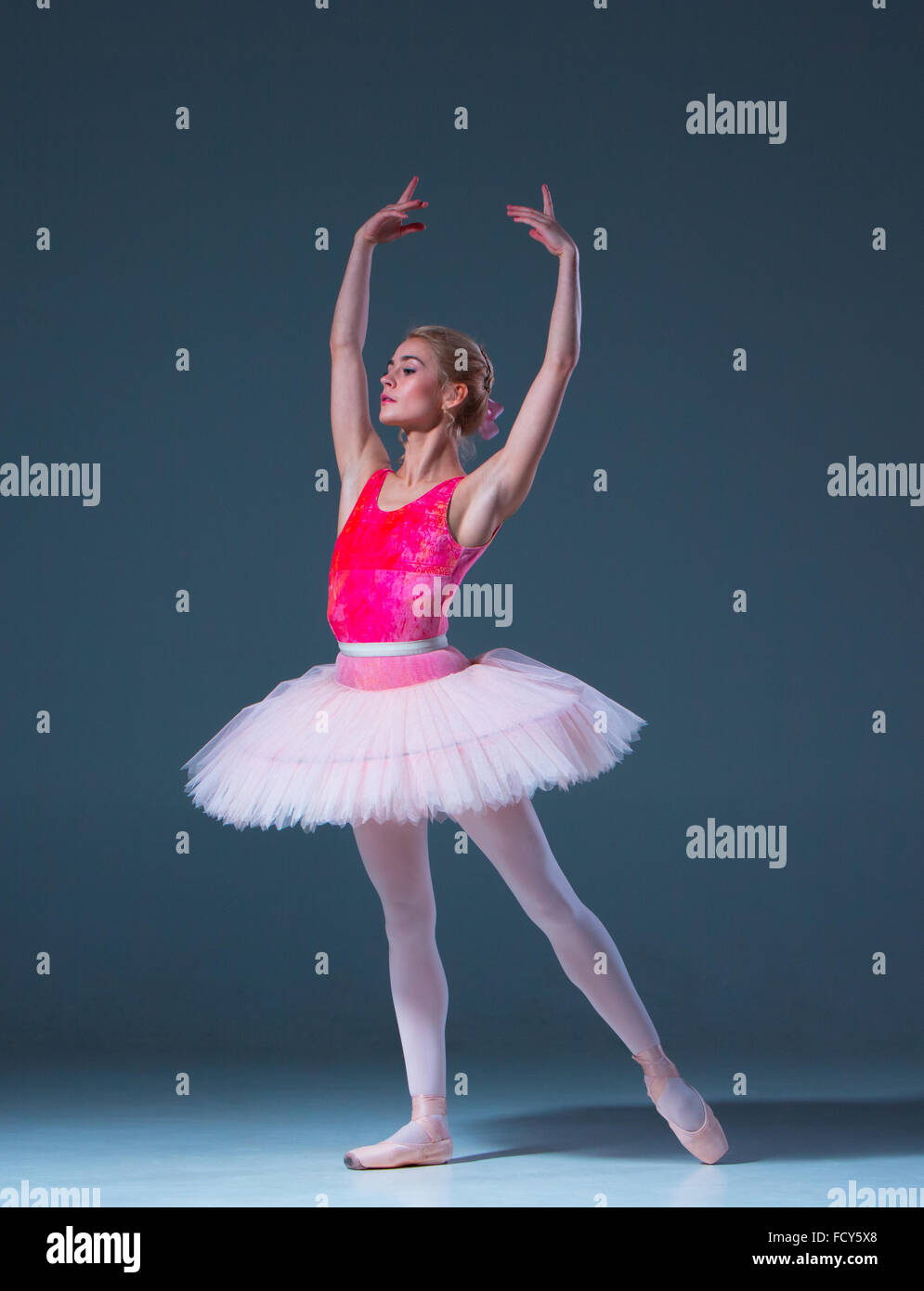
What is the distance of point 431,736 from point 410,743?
0.14ft

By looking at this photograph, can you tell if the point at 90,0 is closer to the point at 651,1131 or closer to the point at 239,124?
the point at 239,124

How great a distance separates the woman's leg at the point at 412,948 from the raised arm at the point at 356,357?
75cm

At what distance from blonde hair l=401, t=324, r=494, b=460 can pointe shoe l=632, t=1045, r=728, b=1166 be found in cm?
130

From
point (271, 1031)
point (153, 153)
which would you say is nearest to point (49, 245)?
point (153, 153)

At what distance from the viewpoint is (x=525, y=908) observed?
3432 millimetres

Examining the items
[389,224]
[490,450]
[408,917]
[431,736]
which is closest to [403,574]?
[431,736]

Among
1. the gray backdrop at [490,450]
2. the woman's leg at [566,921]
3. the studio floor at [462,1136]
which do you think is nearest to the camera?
the studio floor at [462,1136]

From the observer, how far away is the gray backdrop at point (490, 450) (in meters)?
5.07

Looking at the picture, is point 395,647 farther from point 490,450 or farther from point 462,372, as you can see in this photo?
point 490,450

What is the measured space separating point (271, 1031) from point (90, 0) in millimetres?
3050

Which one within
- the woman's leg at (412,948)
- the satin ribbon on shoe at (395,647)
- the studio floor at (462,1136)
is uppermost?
the satin ribbon on shoe at (395,647)

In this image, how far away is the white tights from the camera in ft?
11.0

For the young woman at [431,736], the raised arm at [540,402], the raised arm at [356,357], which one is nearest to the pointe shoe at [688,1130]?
the young woman at [431,736]

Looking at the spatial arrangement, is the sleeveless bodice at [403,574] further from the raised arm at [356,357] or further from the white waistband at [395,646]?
the raised arm at [356,357]
